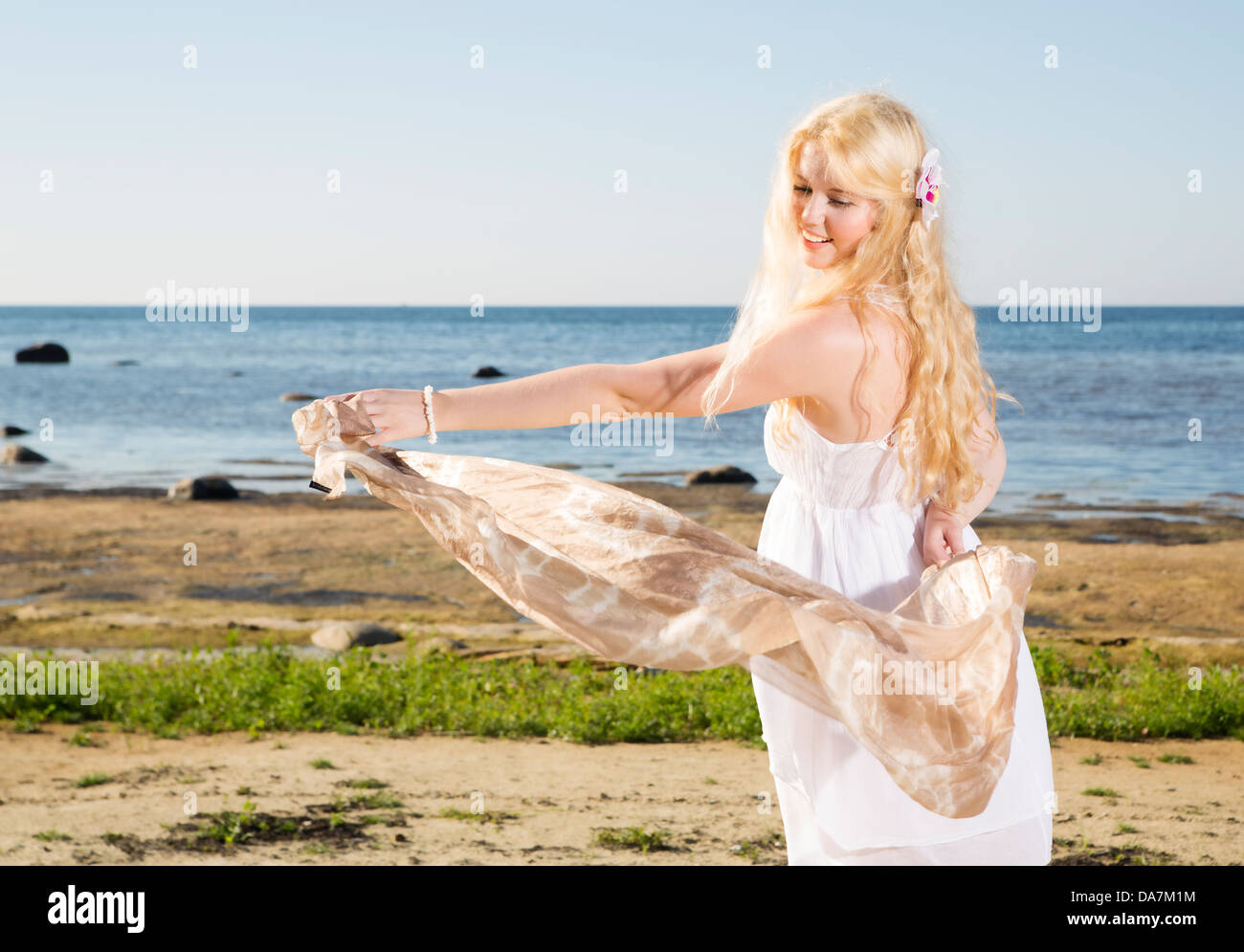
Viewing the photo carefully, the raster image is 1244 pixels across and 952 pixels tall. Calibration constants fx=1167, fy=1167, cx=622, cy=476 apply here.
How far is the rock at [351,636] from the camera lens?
938 cm

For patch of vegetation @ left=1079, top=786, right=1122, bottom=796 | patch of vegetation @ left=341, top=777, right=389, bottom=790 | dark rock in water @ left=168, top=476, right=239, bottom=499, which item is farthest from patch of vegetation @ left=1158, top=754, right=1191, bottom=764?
dark rock in water @ left=168, top=476, right=239, bottom=499

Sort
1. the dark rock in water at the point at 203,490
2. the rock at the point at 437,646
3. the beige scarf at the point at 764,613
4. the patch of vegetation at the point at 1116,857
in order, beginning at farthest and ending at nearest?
the dark rock in water at the point at 203,490, the rock at the point at 437,646, the patch of vegetation at the point at 1116,857, the beige scarf at the point at 764,613

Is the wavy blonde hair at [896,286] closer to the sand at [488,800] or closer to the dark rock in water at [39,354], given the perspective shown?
the sand at [488,800]

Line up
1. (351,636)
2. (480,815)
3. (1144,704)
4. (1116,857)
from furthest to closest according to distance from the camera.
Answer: (351,636) → (1144,704) → (480,815) → (1116,857)

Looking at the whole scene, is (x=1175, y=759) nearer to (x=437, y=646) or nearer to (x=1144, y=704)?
(x=1144, y=704)

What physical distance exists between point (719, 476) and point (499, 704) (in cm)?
1290

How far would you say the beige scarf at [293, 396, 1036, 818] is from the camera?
2.56 metres

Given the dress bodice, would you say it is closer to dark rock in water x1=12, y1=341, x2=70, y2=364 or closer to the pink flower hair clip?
the pink flower hair clip

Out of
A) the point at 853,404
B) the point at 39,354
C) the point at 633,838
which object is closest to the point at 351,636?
the point at 633,838

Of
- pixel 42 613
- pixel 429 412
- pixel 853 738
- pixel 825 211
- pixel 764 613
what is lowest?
pixel 42 613

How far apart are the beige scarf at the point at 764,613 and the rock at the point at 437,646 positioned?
18.9ft

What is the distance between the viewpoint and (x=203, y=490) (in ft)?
60.8

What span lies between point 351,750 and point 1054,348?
54.6 m

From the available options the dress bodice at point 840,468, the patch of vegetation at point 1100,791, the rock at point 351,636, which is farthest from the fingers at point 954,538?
the rock at point 351,636
